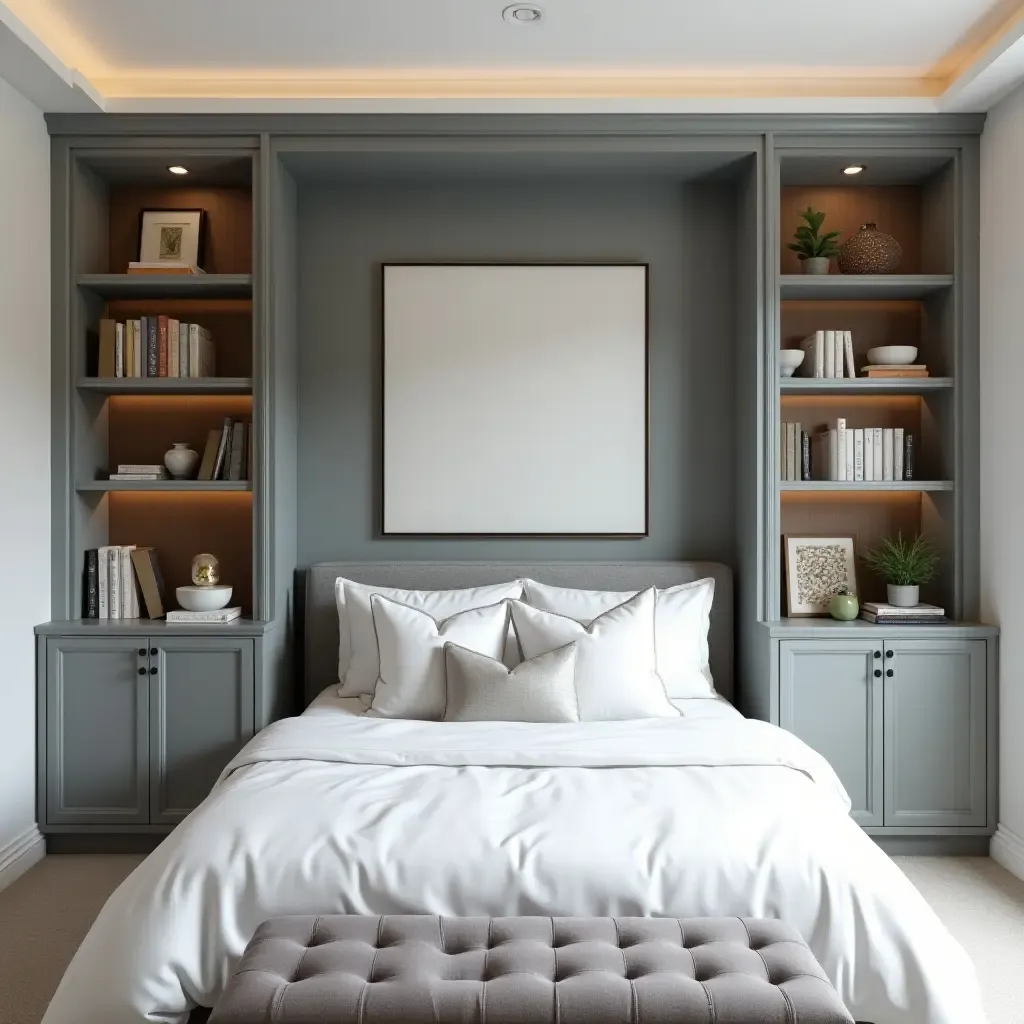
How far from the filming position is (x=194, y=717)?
3.43 m

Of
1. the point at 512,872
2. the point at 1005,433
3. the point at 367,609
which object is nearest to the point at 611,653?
the point at 367,609

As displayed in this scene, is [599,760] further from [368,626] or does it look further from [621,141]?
[621,141]

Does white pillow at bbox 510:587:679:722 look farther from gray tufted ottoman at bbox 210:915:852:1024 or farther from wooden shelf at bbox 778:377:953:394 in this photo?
gray tufted ottoman at bbox 210:915:852:1024

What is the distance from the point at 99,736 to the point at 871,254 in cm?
345

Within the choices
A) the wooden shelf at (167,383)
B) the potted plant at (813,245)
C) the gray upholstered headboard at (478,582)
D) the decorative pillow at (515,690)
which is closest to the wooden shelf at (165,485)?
the wooden shelf at (167,383)

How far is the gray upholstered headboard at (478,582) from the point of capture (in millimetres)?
3705

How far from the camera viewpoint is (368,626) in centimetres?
343

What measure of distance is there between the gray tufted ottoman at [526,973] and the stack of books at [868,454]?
85.1 inches

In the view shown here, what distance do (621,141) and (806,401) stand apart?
4.22 feet

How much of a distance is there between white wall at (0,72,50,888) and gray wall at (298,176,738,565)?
97 cm

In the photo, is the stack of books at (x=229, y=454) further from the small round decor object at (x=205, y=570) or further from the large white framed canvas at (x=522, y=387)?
the large white framed canvas at (x=522, y=387)

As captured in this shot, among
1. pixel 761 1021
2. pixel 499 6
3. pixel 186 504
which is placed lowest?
pixel 761 1021

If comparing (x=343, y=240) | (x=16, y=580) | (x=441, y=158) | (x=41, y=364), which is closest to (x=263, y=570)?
(x=16, y=580)

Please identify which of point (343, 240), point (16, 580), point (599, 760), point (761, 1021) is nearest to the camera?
point (761, 1021)
